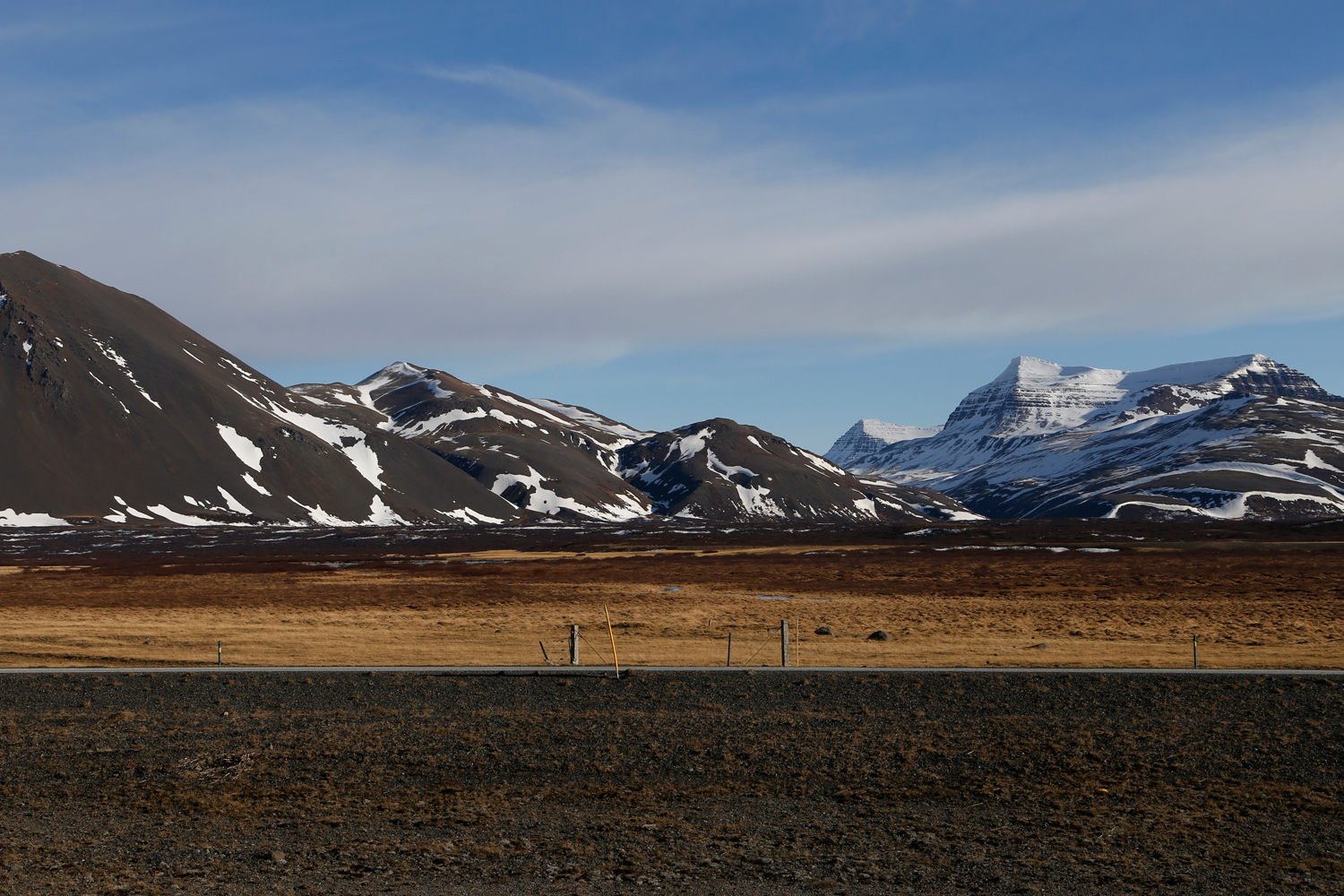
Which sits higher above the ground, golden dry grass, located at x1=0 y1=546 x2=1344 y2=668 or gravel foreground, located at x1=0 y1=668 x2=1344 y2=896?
gravel foreground, located at x1=0 y1=668 x2=1344 y2=896

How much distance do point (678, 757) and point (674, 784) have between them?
1.88m

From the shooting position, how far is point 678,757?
20844 millimetres

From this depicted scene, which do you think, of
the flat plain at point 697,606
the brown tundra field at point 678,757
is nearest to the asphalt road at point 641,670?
the brown tundra field at point 678,757

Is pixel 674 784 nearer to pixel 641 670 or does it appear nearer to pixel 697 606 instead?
pixel 641 670

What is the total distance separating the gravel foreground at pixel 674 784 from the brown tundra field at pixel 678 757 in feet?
0.28

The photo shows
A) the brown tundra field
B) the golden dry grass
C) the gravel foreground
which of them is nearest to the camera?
the gravel foreground

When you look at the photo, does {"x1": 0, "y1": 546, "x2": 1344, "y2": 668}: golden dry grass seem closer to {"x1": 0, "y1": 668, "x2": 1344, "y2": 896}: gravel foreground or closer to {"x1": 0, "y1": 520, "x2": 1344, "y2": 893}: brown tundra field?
{"x1": 0, "y1": 520, "x2": 1344, "y2": 893}: brown tundra field

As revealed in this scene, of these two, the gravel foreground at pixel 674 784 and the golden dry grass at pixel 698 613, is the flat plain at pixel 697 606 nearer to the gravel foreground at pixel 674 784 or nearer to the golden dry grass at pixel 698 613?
the golden dry grass at pixel 698 613

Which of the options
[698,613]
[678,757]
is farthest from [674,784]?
[698,613]

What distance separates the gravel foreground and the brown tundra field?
84mm

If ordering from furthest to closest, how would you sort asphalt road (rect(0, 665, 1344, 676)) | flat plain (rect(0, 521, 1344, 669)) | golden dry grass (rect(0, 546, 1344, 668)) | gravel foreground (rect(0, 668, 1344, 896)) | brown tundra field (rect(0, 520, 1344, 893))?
flat plain (rect(0, 521, 1344, 669)) → golden dry grass (rect(0, 546, 1344, 668)) → asphalt road (rect(0, 665, 1344, 676)) → brown tundra field (rect(0, 520, 1344, 893)) → gravel foreground (rect(0, 668, 1344, 896))

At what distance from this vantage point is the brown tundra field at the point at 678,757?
14.1m

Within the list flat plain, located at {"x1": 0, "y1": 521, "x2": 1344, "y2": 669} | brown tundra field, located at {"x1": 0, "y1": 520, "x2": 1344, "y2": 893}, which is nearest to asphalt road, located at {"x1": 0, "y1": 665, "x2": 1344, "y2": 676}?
brown tundra field, located at {"x1": 0, "y1": 520, "x2": 1344, "y2": 893}

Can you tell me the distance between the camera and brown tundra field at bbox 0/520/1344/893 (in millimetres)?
14055
